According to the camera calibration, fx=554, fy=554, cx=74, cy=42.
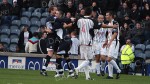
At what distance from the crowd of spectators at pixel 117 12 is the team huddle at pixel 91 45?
416 cm

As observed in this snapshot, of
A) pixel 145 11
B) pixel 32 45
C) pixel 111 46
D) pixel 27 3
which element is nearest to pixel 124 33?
pixel 145 11

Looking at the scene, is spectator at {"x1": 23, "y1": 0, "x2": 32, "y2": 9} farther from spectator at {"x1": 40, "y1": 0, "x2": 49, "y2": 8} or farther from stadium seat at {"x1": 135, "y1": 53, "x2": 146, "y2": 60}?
stadium seat at {"x1": 135, "y1": 53, "x2": 146, "y2": 60}

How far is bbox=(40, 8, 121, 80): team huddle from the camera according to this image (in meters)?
18.9

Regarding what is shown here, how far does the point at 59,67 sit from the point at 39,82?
3276 mm

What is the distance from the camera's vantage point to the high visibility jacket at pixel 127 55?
26125 millimetres

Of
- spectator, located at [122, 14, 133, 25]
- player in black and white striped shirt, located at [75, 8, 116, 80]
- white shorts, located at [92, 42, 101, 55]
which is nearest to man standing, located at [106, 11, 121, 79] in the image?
white shorts, located at [92, 42, 101, 55]

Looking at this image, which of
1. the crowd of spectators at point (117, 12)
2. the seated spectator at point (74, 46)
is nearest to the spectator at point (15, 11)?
the crowd of spectators at point (117, 12)

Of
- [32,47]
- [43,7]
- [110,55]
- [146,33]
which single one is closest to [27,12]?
[43,7]

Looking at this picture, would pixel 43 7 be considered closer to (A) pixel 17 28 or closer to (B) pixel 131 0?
(A) pixel 17 28

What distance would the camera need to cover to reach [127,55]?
26.1 meters

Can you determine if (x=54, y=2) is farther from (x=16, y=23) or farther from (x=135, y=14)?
(x=135, y=14)

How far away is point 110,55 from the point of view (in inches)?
830

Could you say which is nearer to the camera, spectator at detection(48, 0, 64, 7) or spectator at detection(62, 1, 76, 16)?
spectator at detection(62, 1, 76, 16)

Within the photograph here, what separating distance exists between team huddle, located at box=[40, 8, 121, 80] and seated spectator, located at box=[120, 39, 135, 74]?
2568 mm
